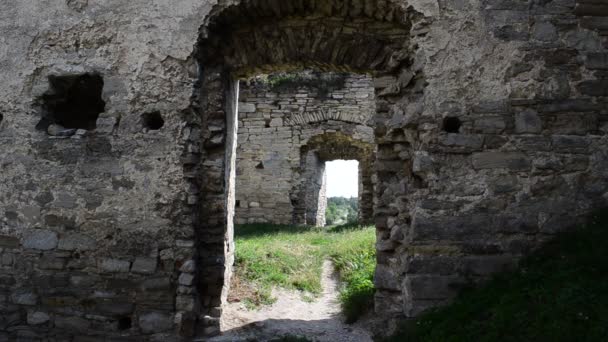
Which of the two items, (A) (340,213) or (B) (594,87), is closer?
(B) (594,87)

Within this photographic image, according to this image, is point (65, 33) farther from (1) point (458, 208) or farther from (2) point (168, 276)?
(1) point (458, 208)

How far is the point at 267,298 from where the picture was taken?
16.1 ft

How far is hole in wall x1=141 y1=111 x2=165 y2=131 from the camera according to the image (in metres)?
3.96

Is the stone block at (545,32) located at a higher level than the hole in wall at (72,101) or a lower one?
higher

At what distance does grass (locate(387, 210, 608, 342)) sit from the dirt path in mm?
817

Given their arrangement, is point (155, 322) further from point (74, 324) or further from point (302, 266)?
point (302, 266)

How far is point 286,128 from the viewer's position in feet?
32.0

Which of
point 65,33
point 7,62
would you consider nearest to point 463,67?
point 65,33

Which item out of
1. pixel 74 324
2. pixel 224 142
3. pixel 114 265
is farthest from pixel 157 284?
pixel 224 142

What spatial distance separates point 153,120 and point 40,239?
55.0 inches

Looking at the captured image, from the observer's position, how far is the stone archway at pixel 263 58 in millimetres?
3926

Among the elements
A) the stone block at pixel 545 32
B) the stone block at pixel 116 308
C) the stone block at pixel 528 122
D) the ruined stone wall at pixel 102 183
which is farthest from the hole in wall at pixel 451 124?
the stone block at pixel 116 308

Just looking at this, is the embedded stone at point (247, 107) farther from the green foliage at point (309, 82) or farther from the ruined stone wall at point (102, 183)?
the ruined stone wall at point (102, 183)

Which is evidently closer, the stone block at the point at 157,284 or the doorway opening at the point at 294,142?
the stone block at the point at 157,284
